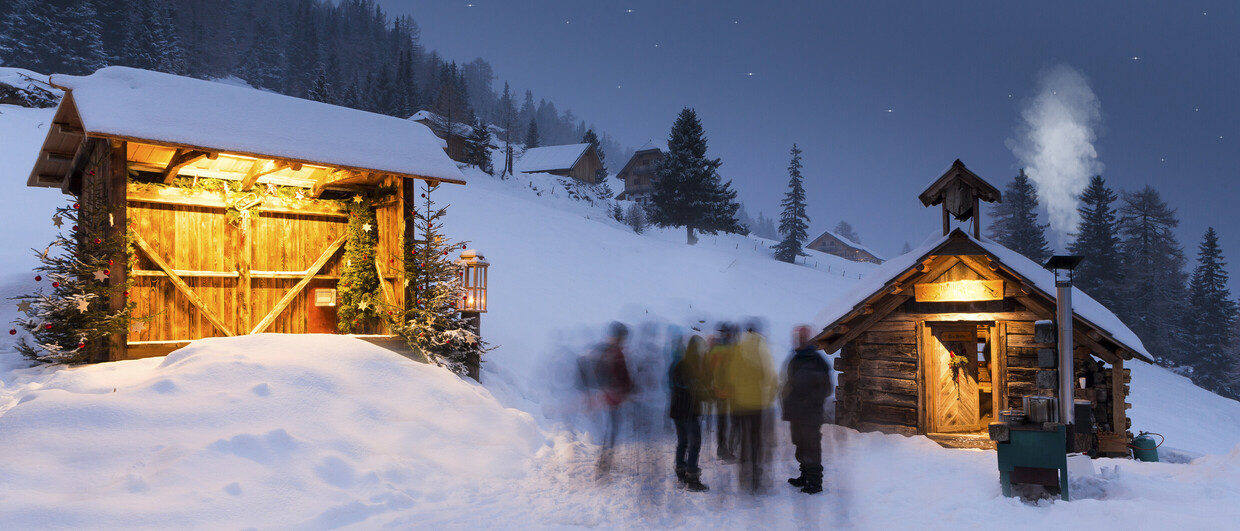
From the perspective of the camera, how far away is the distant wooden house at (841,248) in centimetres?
7250

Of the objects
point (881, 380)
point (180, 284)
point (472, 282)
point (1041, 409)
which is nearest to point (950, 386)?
point (881, 380)

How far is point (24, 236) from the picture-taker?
15945 mm

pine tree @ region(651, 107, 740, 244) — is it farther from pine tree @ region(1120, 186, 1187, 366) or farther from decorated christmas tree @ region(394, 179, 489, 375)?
decorated christmas tree @ region(394, 179, 489, 375)

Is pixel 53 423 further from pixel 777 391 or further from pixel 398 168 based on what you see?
pixel 777 391

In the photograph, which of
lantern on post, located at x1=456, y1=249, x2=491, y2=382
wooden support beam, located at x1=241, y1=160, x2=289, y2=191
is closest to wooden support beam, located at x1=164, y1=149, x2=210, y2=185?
wooden support beam, located at x1=241, y1=160, x2=289, y2=191

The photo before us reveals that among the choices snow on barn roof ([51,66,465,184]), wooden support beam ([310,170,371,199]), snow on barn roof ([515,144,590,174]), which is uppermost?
snow on barn roof ([515,144,590,174])

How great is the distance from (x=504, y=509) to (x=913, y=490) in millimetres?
4464

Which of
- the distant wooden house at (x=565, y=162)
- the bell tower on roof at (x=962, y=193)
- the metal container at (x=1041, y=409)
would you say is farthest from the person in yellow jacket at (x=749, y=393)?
the distant wooden house at (x=565, y=162)

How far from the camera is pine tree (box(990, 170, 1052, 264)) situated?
43.0 m

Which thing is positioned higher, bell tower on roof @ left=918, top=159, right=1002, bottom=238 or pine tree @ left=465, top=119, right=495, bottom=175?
pine tree @ left=465, top=119, right=495, bottom=175

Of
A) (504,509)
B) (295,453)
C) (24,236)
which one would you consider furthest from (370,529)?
(24,236)

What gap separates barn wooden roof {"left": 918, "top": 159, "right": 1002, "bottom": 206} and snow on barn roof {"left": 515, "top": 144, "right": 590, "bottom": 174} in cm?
4639

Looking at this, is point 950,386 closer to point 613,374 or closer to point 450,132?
point 613,374

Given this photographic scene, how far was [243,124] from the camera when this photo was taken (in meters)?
9.83
